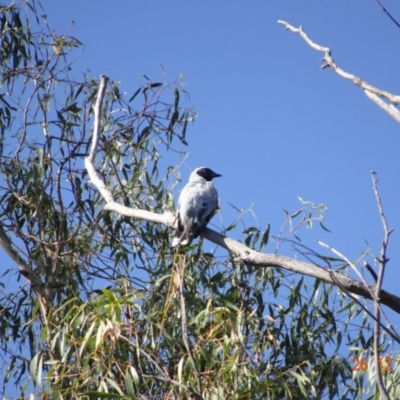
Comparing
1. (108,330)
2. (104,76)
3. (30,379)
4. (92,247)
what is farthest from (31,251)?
(108,330)

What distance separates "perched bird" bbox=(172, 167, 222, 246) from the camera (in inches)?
205

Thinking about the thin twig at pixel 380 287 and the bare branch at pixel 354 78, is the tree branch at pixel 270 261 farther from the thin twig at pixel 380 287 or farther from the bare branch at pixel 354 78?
the bare branch at pixel 354 78

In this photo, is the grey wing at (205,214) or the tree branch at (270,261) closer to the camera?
the tree branch at (270,261)

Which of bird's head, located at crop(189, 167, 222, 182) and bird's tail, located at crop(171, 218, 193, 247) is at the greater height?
bird's head, located at crop(189, 167, 222, 182)

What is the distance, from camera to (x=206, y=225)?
5.23m

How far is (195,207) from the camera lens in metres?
5.37

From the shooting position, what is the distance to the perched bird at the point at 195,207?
521 cm

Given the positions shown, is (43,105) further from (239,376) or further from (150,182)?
(239,376)
